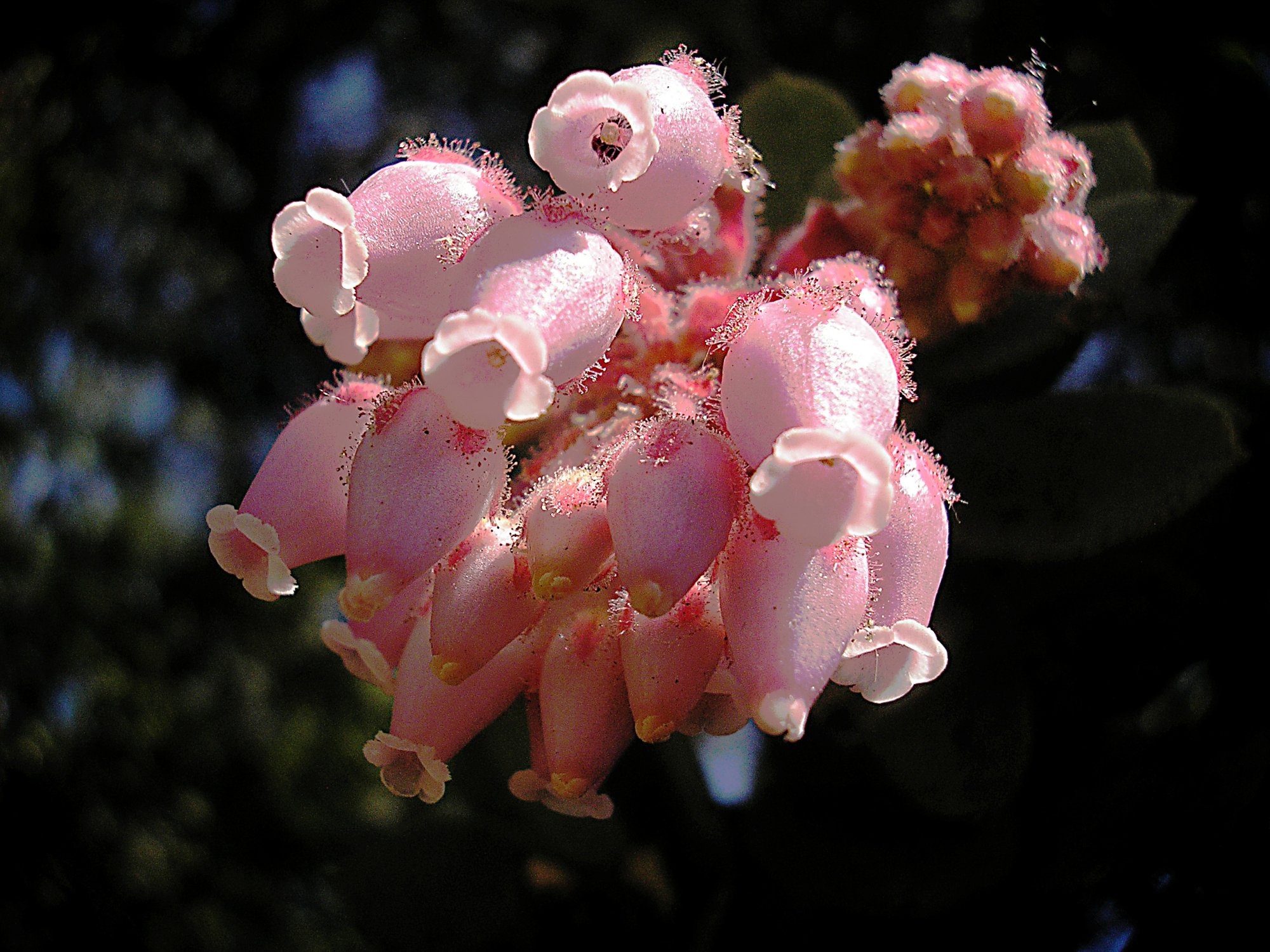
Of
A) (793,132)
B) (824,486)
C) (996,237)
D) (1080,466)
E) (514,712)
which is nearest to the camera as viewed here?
(824,486)

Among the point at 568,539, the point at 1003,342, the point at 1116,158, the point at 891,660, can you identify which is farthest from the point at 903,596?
the point at 1116,158

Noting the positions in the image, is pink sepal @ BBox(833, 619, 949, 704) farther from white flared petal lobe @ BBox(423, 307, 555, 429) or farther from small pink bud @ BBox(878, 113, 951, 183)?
small pink bud @ BBox(878, 113, 951, 183)

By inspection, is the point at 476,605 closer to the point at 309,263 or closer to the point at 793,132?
the point at 309,263

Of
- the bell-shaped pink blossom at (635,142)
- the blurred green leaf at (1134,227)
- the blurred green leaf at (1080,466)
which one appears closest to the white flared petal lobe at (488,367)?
the bell-shaped pink blossom at (635,142)

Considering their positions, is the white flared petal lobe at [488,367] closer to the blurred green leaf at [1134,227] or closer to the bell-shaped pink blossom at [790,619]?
the bell-shaped pink blossom at [790,619]

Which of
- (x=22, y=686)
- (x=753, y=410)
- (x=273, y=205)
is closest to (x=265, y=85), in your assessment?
(x=273, y=205)

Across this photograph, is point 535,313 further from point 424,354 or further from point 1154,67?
point 1154,67
